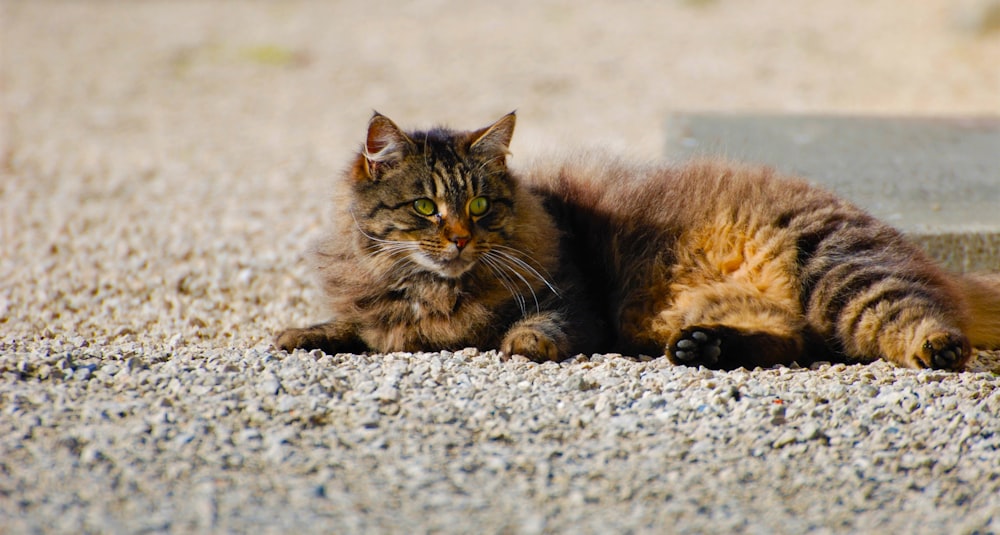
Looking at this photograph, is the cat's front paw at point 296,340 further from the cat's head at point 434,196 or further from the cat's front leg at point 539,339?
→ the cat's front leg at point 539,339

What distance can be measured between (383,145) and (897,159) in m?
3.30

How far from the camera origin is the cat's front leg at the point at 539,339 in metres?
3.17

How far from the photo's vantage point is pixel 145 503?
83.4 inches

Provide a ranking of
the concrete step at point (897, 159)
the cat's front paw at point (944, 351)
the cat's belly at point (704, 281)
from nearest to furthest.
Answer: the cat's front paw at point (944, 351) → the cat's belly at point (704, 281) → the concrete step at point (897, 159)

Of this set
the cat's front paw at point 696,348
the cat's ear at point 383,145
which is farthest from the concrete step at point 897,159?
the cat's ear at point 383,145

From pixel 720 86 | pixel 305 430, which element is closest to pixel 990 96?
pixel 720 86

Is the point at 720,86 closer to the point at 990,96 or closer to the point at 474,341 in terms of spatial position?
the point at 990,96

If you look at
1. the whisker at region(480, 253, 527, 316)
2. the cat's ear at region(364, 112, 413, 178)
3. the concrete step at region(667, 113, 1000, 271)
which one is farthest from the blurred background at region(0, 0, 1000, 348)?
the whisker at region(480, 253, 527, 316)

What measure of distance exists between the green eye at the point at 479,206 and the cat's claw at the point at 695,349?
81cm

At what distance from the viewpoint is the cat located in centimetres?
325

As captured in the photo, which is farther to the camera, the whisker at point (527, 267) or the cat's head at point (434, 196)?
the whisker at point (527, 267)

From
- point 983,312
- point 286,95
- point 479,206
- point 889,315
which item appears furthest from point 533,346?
point 286,95

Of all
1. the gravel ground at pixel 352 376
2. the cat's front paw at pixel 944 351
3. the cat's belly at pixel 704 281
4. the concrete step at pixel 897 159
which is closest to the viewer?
the gravel ground at pixel 352 376

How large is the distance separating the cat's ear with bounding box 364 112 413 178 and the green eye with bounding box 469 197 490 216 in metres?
0.30
